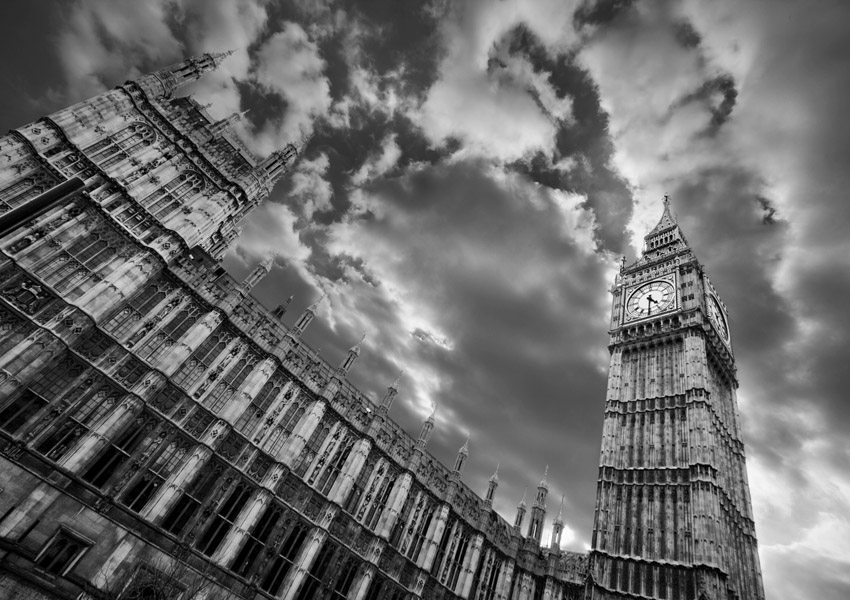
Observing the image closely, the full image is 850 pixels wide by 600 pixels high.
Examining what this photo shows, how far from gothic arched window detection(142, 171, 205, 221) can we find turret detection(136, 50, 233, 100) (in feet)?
20.3

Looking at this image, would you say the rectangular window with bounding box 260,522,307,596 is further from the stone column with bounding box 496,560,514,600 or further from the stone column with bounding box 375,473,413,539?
the stone column with bounding box 496,560,514,600

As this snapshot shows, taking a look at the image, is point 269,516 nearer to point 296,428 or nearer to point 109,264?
point 296,428

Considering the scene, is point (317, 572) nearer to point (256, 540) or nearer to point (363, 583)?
point (363, 583)

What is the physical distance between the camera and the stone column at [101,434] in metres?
23.1

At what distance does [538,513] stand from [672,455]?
1456 centimetres

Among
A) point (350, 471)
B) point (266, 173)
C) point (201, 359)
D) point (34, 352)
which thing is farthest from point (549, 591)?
point (266, 173)

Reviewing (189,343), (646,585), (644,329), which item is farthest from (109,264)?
(644,329)

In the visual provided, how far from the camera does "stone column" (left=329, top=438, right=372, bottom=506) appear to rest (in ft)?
109

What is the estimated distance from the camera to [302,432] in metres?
32.6

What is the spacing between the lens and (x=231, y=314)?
32.1m

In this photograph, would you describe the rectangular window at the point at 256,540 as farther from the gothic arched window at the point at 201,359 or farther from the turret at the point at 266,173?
the turret at the point at 266,173

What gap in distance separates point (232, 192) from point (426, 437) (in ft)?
85.1

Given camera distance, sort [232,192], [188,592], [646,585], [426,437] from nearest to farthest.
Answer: [188,592], [232,192], [646,585], [426,437]

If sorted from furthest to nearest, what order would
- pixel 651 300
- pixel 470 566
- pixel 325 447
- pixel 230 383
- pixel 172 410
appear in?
1. pixel 651 300
2. pixel 470 566
3. pixel 325 447
4. pixel 230 383
5. pixel 172 410
